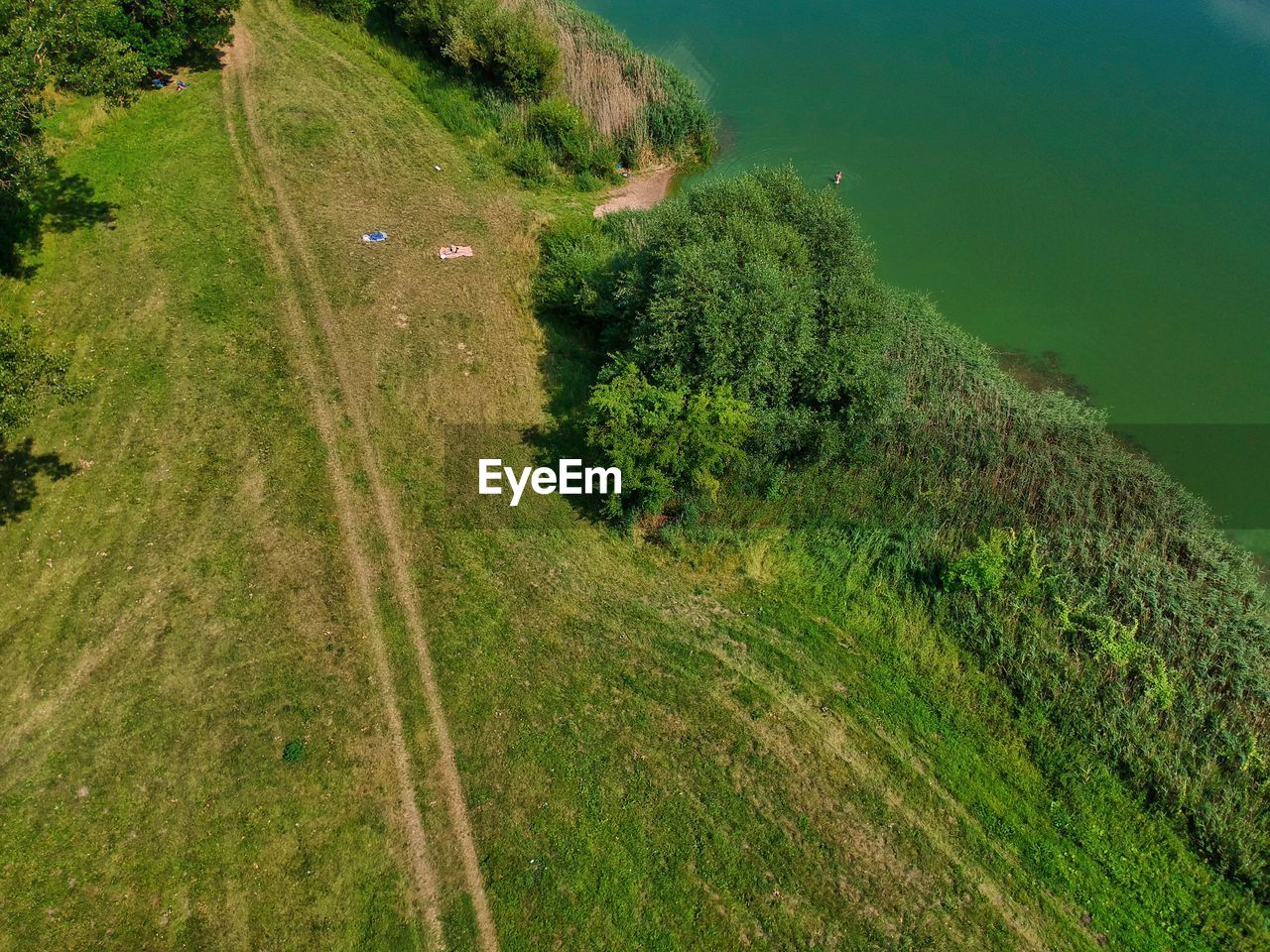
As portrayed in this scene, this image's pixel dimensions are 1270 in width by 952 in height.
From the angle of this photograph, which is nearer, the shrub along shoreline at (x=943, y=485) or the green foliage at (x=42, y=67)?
the shrub along shoreline at (x=943, y=485)

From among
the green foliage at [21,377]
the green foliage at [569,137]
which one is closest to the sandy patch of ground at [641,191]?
the green foliage at [569,137]

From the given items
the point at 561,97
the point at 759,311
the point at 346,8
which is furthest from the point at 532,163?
the point at 759,311

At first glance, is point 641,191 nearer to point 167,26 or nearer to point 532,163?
point 532,163

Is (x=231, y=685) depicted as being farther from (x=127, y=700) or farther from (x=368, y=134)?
(x=368, y=134)

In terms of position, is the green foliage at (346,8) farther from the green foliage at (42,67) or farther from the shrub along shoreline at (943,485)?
the shrub along shoreline at (943,485)

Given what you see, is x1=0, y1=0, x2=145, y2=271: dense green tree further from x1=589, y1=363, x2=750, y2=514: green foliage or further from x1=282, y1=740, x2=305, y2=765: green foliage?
x1=589, y1=363, x2=750, y2=514: green foliage
